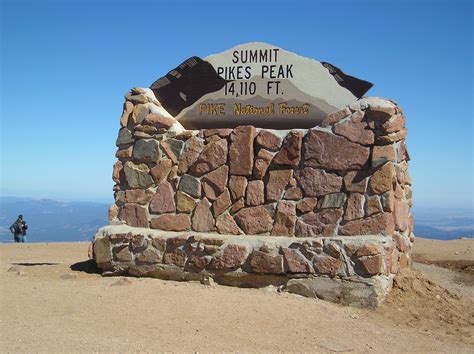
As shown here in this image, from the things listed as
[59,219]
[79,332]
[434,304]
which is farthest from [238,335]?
[59,219]

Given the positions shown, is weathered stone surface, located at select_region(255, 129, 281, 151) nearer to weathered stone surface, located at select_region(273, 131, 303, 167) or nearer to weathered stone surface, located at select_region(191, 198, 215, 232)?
weathered stone surface, located at select_region(273, 131, 303, 167)

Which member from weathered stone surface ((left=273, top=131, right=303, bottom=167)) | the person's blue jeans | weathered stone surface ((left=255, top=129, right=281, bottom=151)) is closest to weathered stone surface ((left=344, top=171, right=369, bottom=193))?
weathered stone surface ((left=273, top=131, right=303, bottom=167))

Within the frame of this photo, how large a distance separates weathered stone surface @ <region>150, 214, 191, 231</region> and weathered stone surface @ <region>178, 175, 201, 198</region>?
0.32 metres

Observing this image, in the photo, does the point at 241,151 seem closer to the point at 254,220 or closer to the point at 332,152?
the point at 254,220

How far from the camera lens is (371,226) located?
6195mm

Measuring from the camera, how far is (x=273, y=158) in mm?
6777

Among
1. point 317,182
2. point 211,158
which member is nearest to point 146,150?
point 211,158

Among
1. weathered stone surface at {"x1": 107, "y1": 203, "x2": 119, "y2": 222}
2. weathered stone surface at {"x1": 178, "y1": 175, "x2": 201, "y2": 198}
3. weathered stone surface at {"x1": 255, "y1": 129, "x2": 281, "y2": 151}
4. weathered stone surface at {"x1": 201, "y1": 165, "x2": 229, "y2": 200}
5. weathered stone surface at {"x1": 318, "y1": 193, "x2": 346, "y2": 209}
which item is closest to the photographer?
weathered stone surface at {"x1": 318, "y1": 193, "x2": 346, "y2": 209}

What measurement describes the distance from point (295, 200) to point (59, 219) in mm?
177952

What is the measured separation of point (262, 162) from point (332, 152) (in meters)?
0.92

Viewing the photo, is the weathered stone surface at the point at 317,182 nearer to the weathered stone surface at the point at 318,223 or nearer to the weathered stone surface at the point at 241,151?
the weathered stone surface at the point at 318,223

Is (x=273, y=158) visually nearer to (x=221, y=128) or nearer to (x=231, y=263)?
(x=221, y=128)

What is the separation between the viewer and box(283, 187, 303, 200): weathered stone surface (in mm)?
6594

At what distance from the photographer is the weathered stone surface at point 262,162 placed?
22.3 ft
